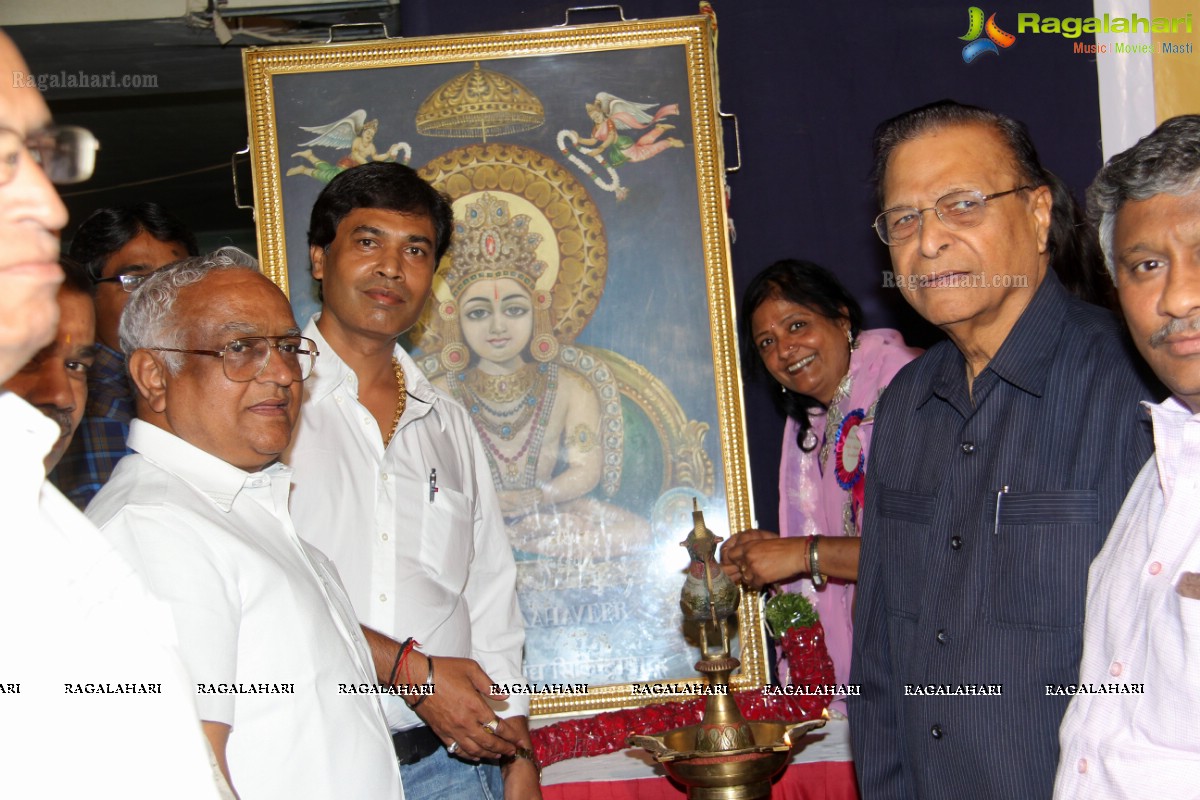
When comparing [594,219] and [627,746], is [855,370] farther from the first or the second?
[627,746]

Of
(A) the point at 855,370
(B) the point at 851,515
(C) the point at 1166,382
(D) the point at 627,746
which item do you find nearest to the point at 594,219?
(A) the point at 855,370

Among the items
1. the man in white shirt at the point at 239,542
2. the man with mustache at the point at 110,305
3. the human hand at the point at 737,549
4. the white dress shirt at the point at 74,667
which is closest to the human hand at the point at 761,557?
the human hand at the point at 737,549

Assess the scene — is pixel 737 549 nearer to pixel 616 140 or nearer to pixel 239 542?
pixel 616 140

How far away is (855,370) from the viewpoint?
10.5 ft

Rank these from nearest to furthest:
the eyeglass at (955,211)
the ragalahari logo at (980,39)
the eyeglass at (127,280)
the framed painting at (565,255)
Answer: the eyeglass at (955,211) < the eyeglass at (127,280) < the framed painting at (565,255) < the ragalahari logo at (980,39)

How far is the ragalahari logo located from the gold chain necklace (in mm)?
2185

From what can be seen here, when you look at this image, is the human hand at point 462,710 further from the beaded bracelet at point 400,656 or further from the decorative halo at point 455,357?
the decorative halo at point 455,357

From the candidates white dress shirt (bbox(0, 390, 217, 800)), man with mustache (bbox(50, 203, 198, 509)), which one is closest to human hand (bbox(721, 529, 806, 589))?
man with mustache (bbox(50, 203, 198, 509))

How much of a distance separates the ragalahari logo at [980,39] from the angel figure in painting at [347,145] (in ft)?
6.19

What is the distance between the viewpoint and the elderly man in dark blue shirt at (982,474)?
5.80 ft

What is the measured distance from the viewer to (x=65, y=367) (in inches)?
87.5

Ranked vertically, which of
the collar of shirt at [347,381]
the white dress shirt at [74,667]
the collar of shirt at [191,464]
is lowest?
the white dress shirt at [74,667]

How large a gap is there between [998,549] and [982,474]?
15 cm

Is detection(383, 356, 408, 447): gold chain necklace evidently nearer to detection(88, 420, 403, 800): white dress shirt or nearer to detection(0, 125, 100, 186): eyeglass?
detection(88, 420, 403, 800): white dress shirt
